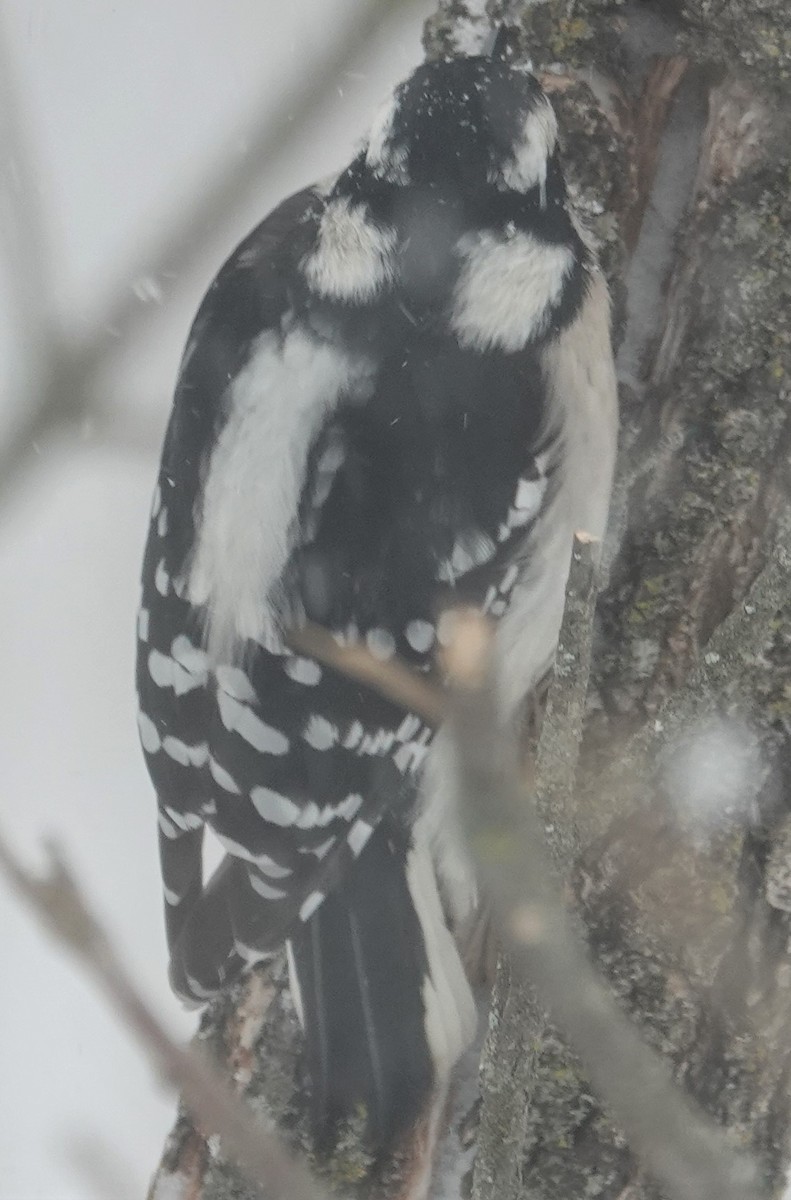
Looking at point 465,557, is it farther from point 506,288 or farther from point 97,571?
point 97,571

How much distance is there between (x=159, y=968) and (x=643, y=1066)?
108 centimetres

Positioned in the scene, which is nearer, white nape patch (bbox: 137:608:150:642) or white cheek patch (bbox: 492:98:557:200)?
white cheek patch (bbox: 492:98:557:200)

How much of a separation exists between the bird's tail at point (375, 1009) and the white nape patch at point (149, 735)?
0.64 ft

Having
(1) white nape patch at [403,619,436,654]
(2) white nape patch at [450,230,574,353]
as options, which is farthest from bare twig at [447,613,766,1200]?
(2) white nape patch at [450,230,574,353]

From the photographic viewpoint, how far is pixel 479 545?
3.62ft

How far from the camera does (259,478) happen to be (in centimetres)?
109

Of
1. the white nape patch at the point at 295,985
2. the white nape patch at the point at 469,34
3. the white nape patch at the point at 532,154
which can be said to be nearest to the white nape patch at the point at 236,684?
the white nape patch at the point at 295,985

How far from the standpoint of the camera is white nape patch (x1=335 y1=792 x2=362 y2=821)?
1.09 meters

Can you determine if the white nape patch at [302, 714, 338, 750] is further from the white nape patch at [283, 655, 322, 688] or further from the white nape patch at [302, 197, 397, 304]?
the white nape patch at [302, 197, 397, 304]

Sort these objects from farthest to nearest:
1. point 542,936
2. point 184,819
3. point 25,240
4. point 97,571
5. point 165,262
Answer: point 97,571 < point 184,819 < point 25,240 < point 165,262 < point 542,936

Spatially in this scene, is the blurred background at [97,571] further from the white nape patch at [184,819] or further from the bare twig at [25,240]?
the bare twig at [25,240]

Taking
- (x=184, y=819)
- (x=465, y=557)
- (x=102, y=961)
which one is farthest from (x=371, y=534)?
(x=102, y=961)

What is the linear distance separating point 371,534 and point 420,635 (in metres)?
0.09

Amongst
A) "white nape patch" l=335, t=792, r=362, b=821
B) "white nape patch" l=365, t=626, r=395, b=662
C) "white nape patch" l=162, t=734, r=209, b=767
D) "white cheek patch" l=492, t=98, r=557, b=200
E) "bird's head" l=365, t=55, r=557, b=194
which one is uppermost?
"bird's head" l=365, t=55, r=557, b=194
